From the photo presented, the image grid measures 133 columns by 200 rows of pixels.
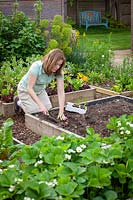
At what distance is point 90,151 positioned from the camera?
3.22 meters

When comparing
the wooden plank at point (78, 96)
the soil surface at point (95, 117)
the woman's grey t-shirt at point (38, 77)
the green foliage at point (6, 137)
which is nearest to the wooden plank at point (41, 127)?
the soil surface at point (95, 117)

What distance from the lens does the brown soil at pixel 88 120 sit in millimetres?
6305

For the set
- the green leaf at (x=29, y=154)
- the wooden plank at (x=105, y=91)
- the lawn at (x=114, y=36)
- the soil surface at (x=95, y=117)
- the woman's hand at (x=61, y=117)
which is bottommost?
the lawn at (x=114, y=36)

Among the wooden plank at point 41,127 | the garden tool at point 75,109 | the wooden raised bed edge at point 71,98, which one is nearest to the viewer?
the wooden plank at point 41,127

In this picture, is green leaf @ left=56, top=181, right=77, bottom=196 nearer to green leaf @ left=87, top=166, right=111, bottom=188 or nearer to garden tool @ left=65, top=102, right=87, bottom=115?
green leaf @ left=87, top=166, right=111, bottom=188

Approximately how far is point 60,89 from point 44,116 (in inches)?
15.9

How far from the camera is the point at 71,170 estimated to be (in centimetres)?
311

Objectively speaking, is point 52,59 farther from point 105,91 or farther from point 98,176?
point 98,176

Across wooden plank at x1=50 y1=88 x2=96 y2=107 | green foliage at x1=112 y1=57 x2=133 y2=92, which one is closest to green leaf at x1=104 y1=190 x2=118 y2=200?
wooden plank at x1=50 y1=88 x2=96 y2=107

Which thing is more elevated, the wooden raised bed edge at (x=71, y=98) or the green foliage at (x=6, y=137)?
the green foliage at (x=6, y=137)

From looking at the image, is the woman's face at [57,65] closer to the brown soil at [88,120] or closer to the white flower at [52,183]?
the brown soil at [88,120]

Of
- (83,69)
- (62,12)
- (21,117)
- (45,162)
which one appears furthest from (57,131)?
(62,12)

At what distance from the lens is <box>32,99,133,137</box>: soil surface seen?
6.30 metres

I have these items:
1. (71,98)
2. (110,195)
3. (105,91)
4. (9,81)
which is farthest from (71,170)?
(105,91)
